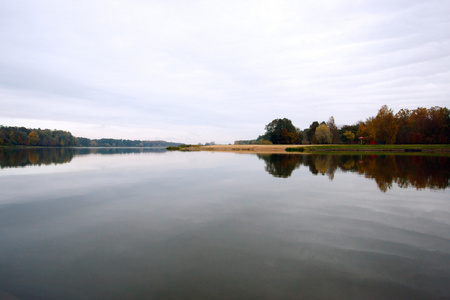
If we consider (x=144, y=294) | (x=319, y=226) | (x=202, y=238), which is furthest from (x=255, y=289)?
(x=319, y=226)

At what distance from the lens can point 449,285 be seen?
14.0 feet

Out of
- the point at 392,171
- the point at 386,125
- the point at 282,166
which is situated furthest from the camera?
the point at 386,125

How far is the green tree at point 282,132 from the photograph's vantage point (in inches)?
4242

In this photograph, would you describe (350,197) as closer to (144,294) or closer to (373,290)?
(373,290)

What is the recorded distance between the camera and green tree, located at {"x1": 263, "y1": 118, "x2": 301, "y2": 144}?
4242 inches

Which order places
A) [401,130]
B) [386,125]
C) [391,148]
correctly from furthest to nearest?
1. [401,130]
2. [386,125]
3. [391,148]

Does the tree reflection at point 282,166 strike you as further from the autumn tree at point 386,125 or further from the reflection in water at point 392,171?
the autumn tree at point 386,125

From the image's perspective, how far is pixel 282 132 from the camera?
109000 mm

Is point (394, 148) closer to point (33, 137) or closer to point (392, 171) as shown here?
point (392, 171)

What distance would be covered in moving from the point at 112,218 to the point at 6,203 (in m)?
5.75

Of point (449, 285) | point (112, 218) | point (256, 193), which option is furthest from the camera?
point (256, 193)

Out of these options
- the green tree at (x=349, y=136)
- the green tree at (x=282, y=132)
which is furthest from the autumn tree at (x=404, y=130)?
the green tree at (x=282, y=132)

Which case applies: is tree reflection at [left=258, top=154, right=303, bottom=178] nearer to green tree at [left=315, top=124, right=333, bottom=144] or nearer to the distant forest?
green tree at [left=315, top=124, right=333, bottom=144]

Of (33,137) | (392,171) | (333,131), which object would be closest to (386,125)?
(333,131)
